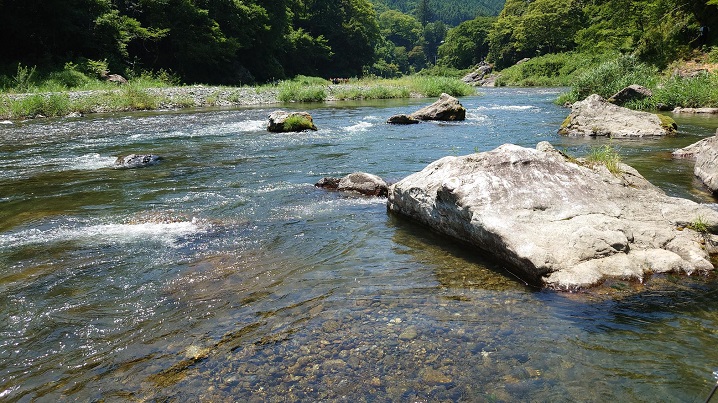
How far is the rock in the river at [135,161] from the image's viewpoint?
475 inches

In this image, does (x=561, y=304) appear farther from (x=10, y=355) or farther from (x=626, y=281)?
(x=10, y=355)

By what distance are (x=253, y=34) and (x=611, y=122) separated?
47.0 meters

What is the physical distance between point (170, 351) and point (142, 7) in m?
49.3

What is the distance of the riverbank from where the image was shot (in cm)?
2405

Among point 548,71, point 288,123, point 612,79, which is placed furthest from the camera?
point 548,71

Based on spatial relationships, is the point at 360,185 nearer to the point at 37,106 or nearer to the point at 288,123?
the point at 288,123

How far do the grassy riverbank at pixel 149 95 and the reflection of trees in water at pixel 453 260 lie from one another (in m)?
24.5

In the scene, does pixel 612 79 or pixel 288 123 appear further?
pixel 612 79

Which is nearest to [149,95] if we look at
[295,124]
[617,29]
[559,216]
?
[295,124]

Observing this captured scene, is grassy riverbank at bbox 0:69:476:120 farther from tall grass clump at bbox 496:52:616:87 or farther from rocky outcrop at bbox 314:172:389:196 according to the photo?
tall grass clump at bbox 496:52:616:87

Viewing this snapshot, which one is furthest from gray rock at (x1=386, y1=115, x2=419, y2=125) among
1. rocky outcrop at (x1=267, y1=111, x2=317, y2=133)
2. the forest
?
the forest

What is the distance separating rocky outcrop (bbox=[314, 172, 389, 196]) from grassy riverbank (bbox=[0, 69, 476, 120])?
70.6ft

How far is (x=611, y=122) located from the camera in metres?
16.3

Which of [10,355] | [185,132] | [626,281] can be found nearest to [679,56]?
[185,132]
